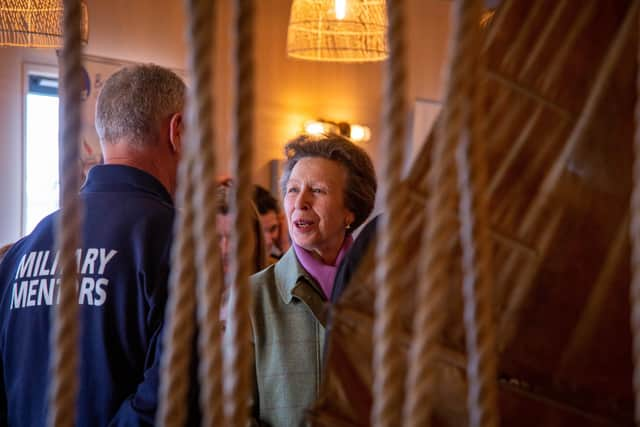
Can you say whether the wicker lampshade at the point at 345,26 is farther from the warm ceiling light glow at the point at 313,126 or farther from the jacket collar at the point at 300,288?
the warm ceiling light glow at the point at 313,126

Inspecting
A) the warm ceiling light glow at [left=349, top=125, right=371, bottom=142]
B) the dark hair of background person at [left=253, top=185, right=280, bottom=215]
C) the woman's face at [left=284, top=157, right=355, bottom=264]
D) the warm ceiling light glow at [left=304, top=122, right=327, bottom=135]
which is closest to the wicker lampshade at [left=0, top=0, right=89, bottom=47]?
the woman's face at [left=284, top=157, right=355, bottom=264]

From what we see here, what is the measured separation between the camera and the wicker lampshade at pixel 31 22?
7.99ft

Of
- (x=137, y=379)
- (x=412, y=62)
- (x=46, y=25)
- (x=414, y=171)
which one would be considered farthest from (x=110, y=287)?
(x=412, y=62)

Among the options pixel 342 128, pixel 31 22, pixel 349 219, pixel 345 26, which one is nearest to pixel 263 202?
pixel 345 26

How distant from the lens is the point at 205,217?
462 millimetres

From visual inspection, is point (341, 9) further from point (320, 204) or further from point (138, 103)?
point (138, 103)

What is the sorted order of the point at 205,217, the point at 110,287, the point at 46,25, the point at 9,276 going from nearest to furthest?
the point at 205,217, the point at 110,287, the point at 9,276, the point at 46,25

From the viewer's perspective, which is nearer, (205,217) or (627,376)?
(205,217)

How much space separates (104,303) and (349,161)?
33.3 inches

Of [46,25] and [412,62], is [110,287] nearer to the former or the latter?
[46,25]

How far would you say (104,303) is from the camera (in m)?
1.45

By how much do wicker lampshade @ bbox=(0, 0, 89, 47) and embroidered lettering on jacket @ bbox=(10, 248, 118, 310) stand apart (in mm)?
1224

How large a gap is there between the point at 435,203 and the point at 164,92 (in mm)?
1289

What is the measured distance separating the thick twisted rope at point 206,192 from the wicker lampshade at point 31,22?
86.5 inches
